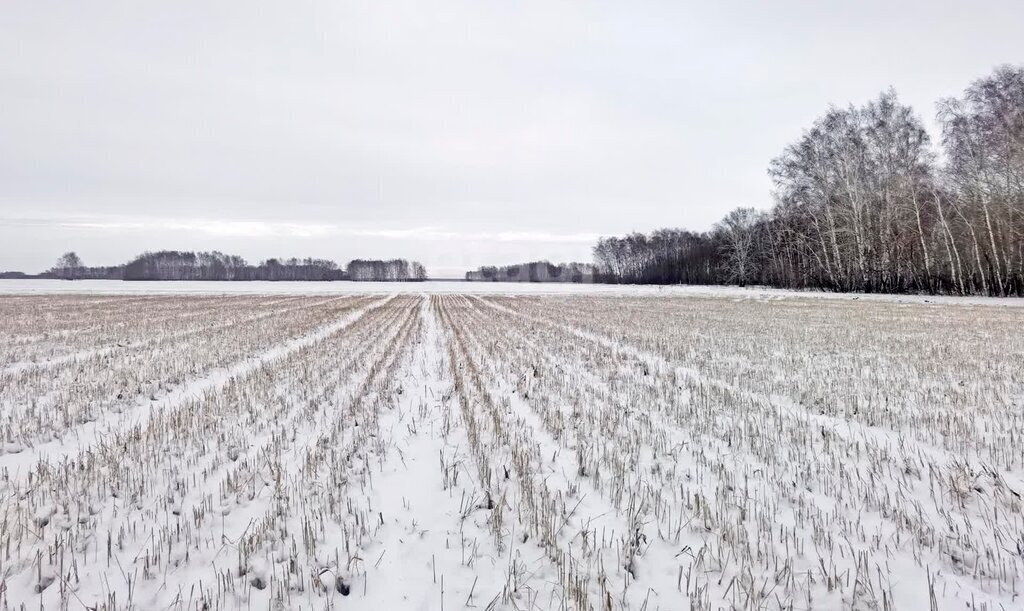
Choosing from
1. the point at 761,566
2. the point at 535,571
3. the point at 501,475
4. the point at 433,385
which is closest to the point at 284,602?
the point at 535,571

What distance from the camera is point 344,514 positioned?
354cm

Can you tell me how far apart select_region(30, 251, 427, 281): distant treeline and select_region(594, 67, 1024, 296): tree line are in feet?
402

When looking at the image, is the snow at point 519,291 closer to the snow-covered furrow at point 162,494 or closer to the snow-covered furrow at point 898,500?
the snow-covered furrow at point 898,500

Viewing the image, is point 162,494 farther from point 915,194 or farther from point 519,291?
point 519,291

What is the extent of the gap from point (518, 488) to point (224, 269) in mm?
164126

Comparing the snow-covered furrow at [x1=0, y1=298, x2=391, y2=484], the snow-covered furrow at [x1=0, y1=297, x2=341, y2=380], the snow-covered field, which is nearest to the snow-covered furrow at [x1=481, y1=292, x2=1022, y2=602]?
the snow-covered field

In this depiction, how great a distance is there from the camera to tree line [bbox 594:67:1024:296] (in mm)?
30141

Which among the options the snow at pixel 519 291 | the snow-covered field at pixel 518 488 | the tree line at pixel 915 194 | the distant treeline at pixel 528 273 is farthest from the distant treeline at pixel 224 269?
the snow-covered field at pixel 518 488

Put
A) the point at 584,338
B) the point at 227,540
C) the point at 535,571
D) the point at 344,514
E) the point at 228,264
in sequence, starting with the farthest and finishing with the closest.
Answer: the point at 228,264, the point at 584,338, the point at 344,514, the point at 227,540, the point at 535,571

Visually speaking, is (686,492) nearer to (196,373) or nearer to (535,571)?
(535,571)

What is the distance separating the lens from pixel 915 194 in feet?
115

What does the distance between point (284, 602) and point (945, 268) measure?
5315cm

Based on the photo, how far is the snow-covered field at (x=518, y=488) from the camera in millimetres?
→ 2699

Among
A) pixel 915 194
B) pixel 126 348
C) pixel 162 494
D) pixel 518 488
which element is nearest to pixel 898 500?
pixel 518 488
